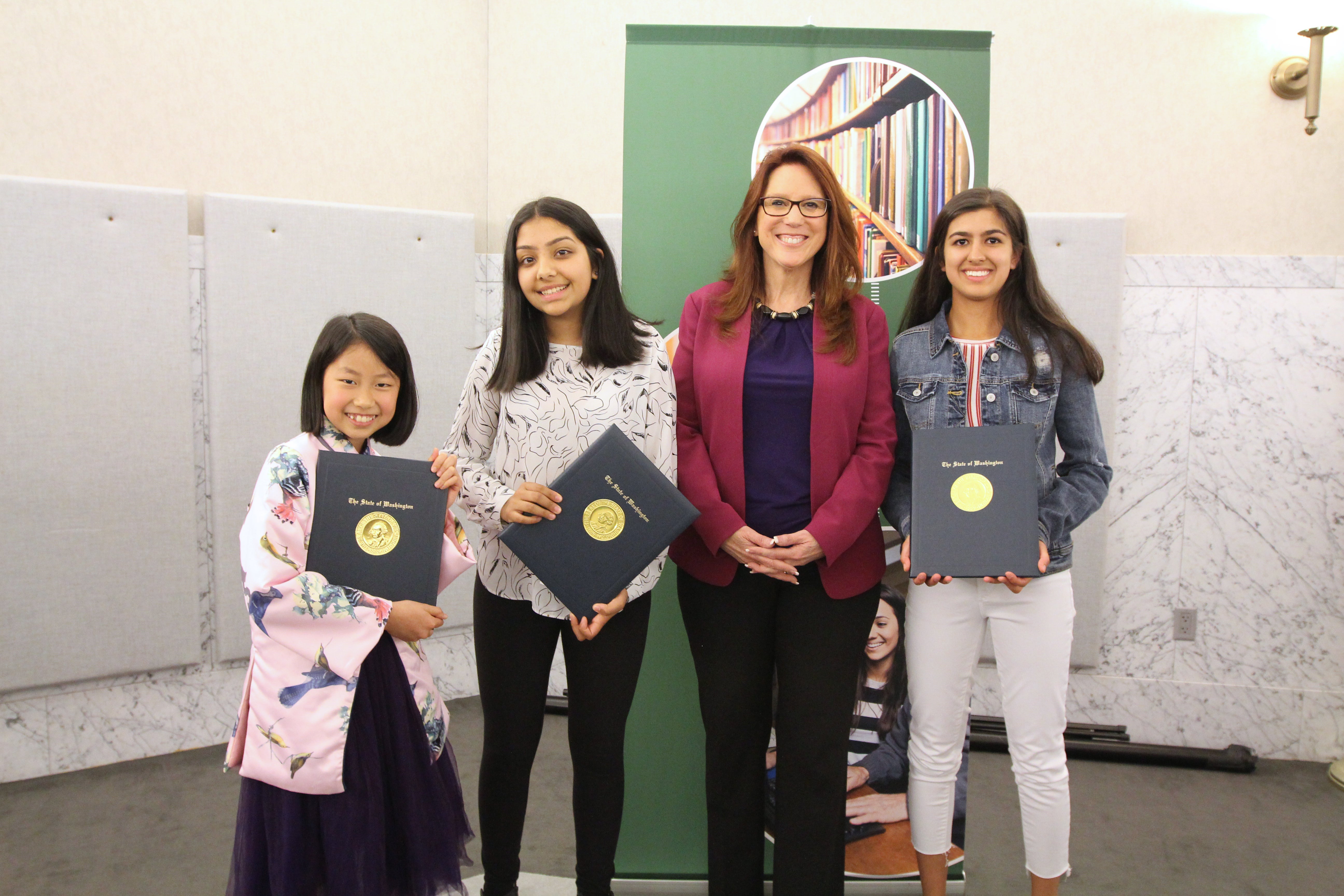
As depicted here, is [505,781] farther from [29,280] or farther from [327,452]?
→ [29,280]

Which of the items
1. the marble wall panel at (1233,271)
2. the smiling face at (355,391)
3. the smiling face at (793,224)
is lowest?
the smiling face at (355,391)

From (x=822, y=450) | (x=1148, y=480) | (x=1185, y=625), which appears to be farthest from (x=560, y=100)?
(x=1185, y=625)

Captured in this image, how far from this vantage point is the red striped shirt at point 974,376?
6.79ft

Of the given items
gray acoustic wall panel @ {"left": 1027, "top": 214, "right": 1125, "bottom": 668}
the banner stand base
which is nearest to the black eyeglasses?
the banner stand base

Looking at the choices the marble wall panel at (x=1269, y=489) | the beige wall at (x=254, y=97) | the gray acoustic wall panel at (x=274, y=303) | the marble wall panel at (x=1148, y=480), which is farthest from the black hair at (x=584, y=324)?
the marble wall panel at (x=1269, y=489)

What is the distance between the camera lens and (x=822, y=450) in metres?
1.98

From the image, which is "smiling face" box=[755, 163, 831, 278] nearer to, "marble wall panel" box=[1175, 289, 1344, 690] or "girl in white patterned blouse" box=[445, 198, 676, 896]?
"girl in white patterned blouse" box=[445, 198, 676, 896]

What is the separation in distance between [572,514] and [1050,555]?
1122 mm

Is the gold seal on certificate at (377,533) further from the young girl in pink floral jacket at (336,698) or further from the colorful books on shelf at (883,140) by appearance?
the colorful books on shelf at (883,140)

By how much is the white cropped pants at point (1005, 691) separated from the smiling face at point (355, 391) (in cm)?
135

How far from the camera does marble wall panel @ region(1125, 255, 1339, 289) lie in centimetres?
360

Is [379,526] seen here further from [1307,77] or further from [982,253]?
[1307,77]

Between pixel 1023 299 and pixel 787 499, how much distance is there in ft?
2.51

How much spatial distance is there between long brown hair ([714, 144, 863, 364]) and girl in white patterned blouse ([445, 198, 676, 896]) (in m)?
0.23
